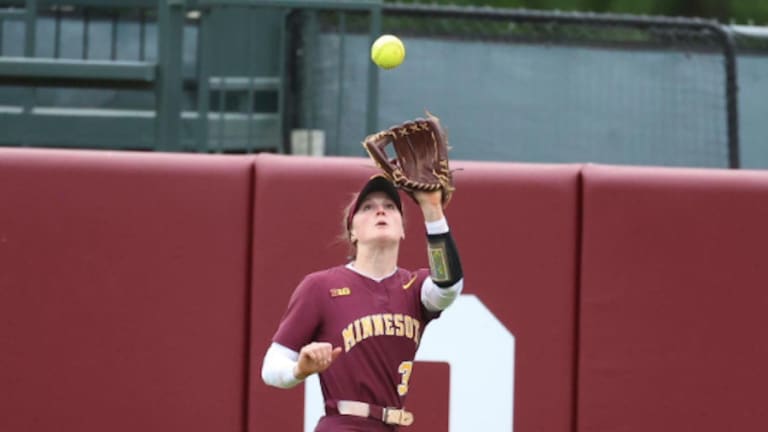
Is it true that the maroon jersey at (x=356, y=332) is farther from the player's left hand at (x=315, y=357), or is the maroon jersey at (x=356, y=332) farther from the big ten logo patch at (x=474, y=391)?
the big ten logo patch at (x=474, y=391)

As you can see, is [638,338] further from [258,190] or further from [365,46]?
[365,46]

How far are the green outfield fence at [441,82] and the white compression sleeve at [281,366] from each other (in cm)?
317

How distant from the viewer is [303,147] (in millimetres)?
8211

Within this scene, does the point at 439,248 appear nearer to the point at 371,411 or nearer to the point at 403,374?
the point at 403,374

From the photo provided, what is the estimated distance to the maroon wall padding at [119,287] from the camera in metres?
6.41

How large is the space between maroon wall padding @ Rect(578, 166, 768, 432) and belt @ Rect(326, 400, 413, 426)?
152 cm

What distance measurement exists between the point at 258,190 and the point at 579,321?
4.99 ft

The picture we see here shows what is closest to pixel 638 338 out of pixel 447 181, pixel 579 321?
pixel 579 321

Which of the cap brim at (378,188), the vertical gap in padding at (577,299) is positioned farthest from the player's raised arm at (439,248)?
the vertical gap in padding at (577,299)

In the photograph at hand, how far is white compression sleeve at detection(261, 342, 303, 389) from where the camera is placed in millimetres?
4918

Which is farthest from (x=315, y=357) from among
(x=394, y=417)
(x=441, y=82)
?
(x=441, y=82)

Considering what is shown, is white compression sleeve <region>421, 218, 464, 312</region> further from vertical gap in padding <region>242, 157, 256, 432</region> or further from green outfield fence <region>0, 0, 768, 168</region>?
green outfield fence <region>0, 0, 768, 168</region>

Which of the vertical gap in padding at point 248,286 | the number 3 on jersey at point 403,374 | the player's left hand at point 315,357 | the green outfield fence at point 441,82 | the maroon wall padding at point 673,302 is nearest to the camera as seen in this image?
the player's left hand at point 315,357

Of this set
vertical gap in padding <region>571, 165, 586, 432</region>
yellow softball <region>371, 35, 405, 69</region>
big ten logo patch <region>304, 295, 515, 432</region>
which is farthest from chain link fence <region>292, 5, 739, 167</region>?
yellow softball <region>371, 35, 405, 69</region>
